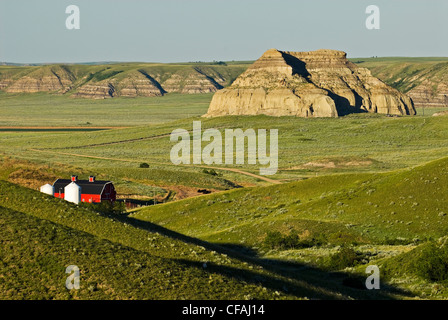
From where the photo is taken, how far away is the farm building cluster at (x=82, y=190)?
63.3 metres

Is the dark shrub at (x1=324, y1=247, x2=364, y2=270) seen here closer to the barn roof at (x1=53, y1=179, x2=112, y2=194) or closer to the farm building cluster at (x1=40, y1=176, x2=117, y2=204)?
the farm building cluster at (x1=40, y1=176, x2=117, y2=204)

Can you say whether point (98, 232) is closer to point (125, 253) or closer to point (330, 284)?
point (125, 253)

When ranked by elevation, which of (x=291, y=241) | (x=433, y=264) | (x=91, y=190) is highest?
(x=433, y=264)

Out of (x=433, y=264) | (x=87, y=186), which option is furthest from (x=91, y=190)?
(x=433, y=264)

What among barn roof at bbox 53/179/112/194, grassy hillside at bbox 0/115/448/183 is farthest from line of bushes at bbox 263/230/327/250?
grassy hillside at bbox 0/115/448/183

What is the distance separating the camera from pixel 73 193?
207ft

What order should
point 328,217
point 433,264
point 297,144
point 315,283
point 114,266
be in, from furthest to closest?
point 297,144 → point 328,217 → point 433,264 → point 315,283 → point 114,266

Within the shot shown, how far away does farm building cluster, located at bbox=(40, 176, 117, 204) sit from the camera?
6328 cm

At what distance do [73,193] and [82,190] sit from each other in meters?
4.88

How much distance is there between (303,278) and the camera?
120 ft

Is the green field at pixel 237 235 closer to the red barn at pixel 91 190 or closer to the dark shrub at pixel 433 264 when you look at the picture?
the dark shrub at pixel 433 264

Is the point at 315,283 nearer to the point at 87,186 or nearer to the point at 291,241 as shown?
the point at 291,241

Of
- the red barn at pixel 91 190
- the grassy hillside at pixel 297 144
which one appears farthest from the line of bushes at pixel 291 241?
the grassy hillside at pixel 297 144
